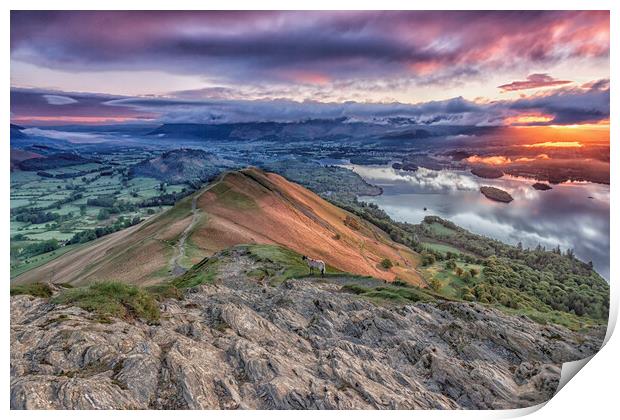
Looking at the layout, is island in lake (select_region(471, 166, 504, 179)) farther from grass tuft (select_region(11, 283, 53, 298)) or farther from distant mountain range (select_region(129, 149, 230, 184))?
grass tuft (select_region(11, 283, 53, 298))

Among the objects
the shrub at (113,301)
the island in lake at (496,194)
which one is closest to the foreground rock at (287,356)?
the shrub at (113,301)

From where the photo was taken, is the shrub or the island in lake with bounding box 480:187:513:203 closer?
the shrub

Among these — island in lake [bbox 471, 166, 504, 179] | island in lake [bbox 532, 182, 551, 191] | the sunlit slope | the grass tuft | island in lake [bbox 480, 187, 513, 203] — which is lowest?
the sunlit slope

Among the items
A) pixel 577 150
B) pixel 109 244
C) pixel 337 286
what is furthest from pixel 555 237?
pixel 109 244

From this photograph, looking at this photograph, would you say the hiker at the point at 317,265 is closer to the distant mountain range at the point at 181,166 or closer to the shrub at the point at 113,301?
the shrub at the point at 113,301

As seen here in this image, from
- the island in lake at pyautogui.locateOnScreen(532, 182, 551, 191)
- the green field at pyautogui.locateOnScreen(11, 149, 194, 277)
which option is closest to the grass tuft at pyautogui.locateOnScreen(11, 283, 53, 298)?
the green field at pyautogui.locateOnScreen(11, 149, 194, 277)

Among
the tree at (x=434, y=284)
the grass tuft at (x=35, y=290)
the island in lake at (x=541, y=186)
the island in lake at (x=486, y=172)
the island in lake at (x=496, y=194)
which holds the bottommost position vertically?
the tree at (x=434, y=284)
